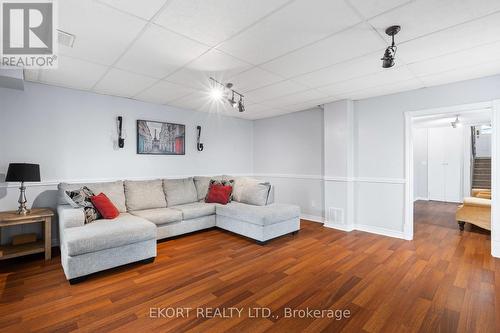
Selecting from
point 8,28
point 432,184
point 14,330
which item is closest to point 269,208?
point 14,330

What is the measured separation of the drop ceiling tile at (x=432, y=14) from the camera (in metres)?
1.72

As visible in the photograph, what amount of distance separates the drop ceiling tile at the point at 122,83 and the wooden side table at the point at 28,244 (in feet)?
6.33

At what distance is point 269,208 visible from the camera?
3.93 m

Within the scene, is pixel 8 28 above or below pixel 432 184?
above

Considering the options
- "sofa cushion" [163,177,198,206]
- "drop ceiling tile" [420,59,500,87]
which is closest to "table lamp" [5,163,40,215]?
"sofa cushion" [163,177,198,206]

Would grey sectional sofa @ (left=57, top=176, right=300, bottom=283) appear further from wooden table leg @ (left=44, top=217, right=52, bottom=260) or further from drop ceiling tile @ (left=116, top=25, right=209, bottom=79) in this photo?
drop ceiling tile @ (left=116, top=25, right=209, bottom=79)

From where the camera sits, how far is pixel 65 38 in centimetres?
217

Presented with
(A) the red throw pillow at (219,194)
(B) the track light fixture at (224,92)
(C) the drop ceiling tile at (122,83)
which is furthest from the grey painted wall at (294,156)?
(C) the drop ceiling tile at (122,83)

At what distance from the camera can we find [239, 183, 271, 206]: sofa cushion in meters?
4.18

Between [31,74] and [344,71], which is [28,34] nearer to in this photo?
[31,74]

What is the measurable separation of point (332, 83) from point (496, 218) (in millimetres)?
2829

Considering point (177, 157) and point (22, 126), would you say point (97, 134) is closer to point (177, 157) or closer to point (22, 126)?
point (22, 126)

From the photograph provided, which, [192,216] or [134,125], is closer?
[192,216]

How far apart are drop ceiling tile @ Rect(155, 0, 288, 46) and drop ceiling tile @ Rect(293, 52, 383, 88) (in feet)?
4.51
